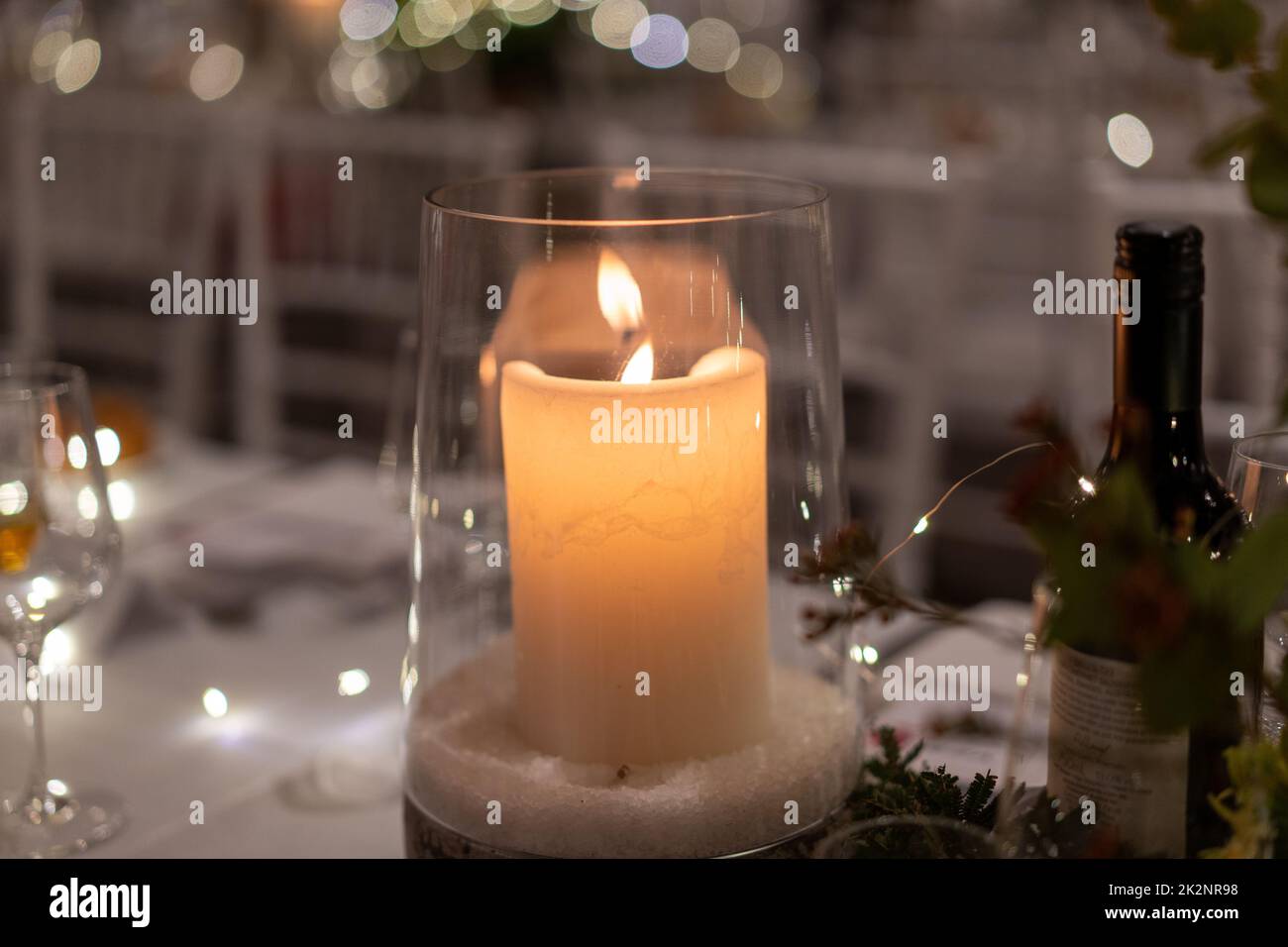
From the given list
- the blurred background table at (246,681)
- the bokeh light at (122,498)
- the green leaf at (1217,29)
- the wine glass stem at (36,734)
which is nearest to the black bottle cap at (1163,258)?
the green leaf at (1217,29)

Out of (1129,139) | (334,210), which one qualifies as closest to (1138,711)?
(334,210)

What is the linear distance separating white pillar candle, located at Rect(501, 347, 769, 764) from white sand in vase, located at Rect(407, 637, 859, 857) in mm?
14

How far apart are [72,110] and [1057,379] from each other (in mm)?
2023

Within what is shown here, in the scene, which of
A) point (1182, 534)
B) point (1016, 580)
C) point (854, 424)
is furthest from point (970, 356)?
point (1182, 534)

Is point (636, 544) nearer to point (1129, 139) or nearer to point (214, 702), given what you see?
point (214, 702)

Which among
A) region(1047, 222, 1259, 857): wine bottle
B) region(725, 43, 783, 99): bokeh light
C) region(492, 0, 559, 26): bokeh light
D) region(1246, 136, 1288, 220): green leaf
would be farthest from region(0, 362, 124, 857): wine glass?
region(725, 43, 783, 99): bokeh light

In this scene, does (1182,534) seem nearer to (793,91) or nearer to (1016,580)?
(1016,580)

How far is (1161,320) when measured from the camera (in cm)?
50

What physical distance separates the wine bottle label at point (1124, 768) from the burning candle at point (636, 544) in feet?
0.43

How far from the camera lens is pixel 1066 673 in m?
0.50

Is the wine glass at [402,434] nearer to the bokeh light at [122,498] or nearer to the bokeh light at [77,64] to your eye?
the bokeh light at [122,498]

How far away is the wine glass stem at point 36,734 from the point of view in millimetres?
707

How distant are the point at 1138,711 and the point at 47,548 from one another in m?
0.54

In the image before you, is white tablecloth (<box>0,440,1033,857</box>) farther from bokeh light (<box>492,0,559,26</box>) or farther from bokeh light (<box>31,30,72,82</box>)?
bokeh light (<box>31,30,72,82</box>)
